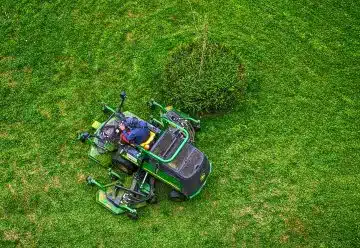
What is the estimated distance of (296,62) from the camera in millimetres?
13797

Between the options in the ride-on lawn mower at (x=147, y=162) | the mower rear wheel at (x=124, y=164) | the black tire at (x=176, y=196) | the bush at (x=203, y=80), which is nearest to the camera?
the ride-on lawn mower at (x=147, y=162)

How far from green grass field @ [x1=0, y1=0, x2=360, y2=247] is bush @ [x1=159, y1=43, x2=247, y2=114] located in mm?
298

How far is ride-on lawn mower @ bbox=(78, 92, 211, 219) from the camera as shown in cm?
1089

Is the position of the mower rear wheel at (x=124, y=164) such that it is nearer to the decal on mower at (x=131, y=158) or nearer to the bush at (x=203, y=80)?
the decal on mower at (x=131, y=158)

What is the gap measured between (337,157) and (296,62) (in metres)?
2.99

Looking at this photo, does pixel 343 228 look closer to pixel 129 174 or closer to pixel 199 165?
pixel 199 165

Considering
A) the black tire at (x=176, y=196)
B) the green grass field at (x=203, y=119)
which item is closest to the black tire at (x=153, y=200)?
the green grass field at (x=203, y=119)

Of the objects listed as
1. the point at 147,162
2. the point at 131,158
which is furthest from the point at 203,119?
the point at 131,158

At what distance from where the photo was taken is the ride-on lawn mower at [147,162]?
10891mm

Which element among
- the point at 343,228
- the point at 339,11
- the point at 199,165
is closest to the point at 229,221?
the point at 199,165

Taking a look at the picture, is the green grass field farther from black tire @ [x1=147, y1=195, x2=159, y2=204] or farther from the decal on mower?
the decal on mower

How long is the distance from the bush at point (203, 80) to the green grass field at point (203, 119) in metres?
0.30

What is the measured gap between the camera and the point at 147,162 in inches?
440

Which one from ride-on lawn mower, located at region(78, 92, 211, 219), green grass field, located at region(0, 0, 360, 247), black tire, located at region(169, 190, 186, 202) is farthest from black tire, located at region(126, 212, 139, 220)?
black tire, located at region(169, 190, 186, 202)
